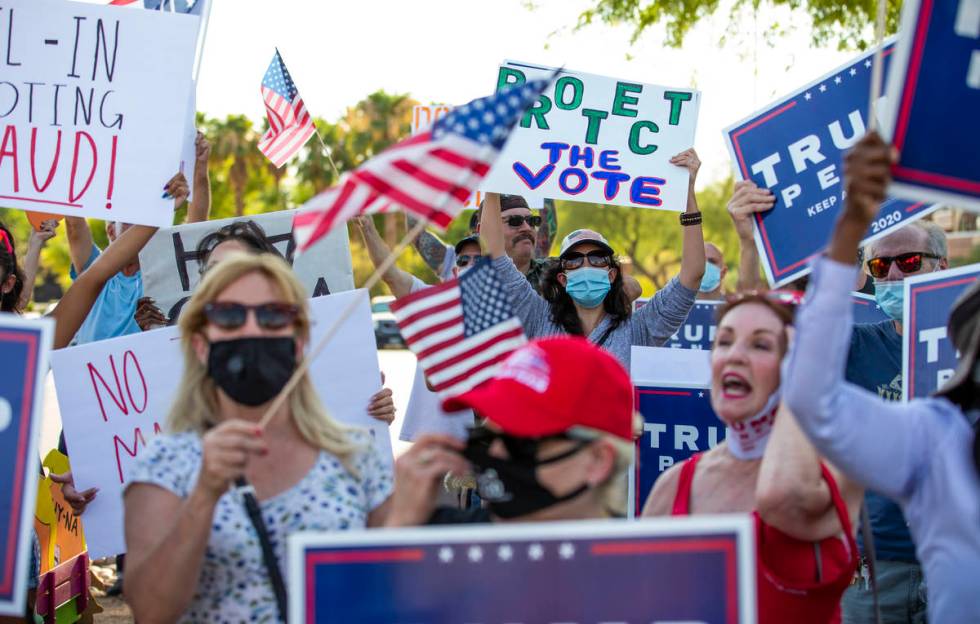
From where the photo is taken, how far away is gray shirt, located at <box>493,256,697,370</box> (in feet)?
17.8

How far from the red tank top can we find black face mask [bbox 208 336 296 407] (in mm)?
1283

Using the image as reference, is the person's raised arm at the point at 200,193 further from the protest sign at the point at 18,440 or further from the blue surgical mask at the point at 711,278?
the blue surgical mask at the point at 711,278

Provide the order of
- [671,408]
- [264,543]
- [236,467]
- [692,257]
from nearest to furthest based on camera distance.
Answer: [236,467] → [264,543] → [671,408] → [692,257]

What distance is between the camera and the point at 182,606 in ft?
9.03

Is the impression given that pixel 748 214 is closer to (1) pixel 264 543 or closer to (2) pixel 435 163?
(2) pixel 435 163

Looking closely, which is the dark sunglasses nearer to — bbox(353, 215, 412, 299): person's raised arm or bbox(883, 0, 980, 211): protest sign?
bbox(883, 0, 980, 211): protest sign

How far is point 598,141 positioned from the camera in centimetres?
631

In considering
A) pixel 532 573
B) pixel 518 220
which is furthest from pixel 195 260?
pixel 532 573

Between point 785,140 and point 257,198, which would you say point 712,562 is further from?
point 257,198

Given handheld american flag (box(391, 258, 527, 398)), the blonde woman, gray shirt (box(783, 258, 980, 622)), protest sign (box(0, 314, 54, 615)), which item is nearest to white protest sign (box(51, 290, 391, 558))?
handheld american flag (box(391, 258, 527, 398))

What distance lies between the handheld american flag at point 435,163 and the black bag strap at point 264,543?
65 centimetres

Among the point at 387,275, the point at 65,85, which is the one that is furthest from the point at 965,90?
the point at 65,85

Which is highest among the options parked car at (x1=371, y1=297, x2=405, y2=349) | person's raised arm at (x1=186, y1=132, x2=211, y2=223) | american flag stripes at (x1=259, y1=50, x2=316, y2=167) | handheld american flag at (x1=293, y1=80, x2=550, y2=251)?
american flag stripes at (x1=259, y1=50, x2=316, y2=167)

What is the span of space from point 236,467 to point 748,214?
9.23ft
